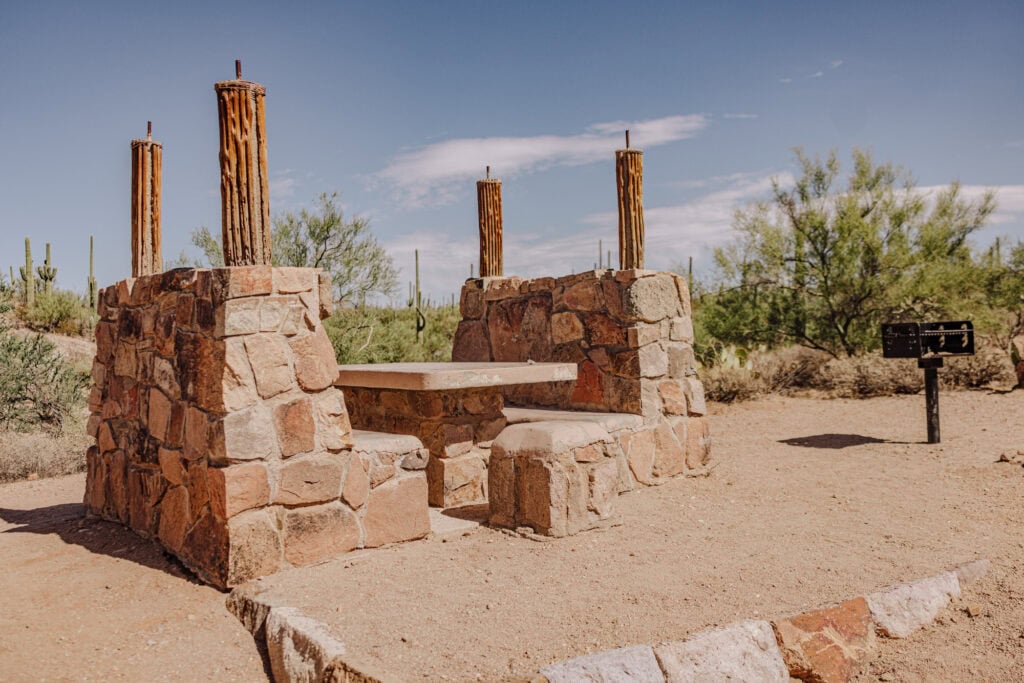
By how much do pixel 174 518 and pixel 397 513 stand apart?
133 cm

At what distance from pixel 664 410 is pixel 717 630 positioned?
3694 mm

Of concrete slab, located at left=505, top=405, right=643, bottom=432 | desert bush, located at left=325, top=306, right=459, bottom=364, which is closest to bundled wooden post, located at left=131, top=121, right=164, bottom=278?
concrete slab, located at left=505, top=405, right=643, bottom=432

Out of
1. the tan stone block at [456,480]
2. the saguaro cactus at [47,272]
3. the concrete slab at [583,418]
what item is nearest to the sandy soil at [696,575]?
the concrete slab at [583,418]

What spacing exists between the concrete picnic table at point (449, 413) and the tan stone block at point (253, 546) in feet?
4.86

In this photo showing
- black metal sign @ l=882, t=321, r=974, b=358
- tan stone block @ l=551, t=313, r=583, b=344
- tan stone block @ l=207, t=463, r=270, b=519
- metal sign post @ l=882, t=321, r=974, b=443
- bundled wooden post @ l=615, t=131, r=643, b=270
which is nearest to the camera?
tan stone block @ l=207, t=463, r=270, b=519

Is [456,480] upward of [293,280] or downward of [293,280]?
downward

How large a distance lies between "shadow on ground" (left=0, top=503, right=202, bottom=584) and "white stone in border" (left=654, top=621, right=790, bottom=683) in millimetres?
2719

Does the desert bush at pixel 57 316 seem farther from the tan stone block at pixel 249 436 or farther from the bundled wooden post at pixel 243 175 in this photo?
the tan stone block at pixel 249 436

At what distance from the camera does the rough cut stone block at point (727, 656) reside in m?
3.53

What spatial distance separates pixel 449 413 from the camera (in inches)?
245

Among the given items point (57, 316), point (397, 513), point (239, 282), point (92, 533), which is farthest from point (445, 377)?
point (57, 316)

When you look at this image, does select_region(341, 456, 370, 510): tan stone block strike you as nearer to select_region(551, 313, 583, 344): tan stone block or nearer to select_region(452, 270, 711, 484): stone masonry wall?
select_region(452, 270, 711, 484): stone masonry wall

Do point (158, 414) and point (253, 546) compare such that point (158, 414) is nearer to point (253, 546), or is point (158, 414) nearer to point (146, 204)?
point (253, 546)

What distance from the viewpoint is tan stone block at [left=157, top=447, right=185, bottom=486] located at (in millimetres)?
5027
